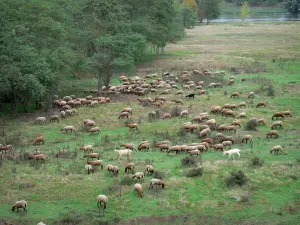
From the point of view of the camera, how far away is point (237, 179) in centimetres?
1938

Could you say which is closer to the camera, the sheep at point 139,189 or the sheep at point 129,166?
the sheep at point 139,189

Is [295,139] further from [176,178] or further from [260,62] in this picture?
[260,62]

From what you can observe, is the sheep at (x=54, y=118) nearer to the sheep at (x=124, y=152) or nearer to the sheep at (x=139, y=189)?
the sheep at (x=124, y=152)

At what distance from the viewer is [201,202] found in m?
18.0

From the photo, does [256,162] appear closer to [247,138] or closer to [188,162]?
[188,162]

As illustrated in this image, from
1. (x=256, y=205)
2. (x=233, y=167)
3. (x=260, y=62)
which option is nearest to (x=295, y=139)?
(x=233, y=167)

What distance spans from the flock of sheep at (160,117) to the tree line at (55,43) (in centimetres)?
204

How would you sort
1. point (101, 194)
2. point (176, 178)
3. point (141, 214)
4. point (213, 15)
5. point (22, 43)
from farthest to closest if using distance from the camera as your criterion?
point (213, 15), point (22, 43), point (176, 178), point (101, 194), point (141, 214)

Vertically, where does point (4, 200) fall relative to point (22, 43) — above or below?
below

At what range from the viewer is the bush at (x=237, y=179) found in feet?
63.3

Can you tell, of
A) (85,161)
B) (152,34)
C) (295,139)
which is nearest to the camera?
(85,161)

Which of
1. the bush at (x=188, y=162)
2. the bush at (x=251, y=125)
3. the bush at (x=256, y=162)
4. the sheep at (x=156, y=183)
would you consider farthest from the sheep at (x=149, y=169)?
the bush at (x=251, y=125)

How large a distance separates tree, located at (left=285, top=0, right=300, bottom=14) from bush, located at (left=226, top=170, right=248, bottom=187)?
11010cm

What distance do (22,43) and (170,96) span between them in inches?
476
